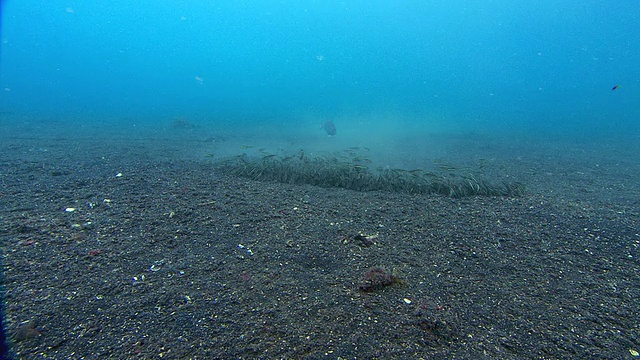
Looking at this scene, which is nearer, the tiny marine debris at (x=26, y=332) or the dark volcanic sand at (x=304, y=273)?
the tiny marine debris at (x=26, y=332)

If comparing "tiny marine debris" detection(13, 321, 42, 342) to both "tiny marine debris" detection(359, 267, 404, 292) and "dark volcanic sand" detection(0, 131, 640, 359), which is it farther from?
"tiny marine debris" detection(359, 267, 404, 292)

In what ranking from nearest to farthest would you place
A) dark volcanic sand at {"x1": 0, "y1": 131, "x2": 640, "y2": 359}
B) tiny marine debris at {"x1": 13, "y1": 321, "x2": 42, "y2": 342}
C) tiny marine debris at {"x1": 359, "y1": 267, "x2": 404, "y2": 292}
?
tiny marine debris at {"x1": 13, "y1": 321, "x2": 42, "y2": 342}
dark volcanic sand at {"x1": 0, "y1": 131, "x2": 640, "y2": 359}
tiny marine debris at {"x1": 359, "y1": 267, "x2": 404, "y2": 292}

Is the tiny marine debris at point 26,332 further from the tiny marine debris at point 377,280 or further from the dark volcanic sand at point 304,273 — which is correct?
the tiny marine debris at point 377,280

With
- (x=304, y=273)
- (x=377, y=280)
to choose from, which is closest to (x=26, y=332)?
(x=304, y=273)

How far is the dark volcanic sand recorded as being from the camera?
2.54m

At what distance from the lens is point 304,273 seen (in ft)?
11.7

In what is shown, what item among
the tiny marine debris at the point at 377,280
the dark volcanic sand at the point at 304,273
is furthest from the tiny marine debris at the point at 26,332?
the tiny marine debris at the point at 377,280

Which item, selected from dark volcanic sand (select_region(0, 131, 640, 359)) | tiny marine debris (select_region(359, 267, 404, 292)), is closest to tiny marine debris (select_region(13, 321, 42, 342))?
dark volcanic sand (select_region(0, 131, 640, 359))

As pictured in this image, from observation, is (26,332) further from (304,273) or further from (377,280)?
(377,280)

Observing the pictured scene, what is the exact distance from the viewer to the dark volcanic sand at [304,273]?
254 centimetres

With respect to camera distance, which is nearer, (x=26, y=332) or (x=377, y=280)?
(x=26, y=332)

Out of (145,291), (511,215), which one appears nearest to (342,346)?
(145,291)

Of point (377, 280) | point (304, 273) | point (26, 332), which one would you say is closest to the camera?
point (26, 332)

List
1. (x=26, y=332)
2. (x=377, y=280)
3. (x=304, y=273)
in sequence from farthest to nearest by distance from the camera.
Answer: (x=304, y=273)
(x=377, y=280)
(x=26, y=332)
